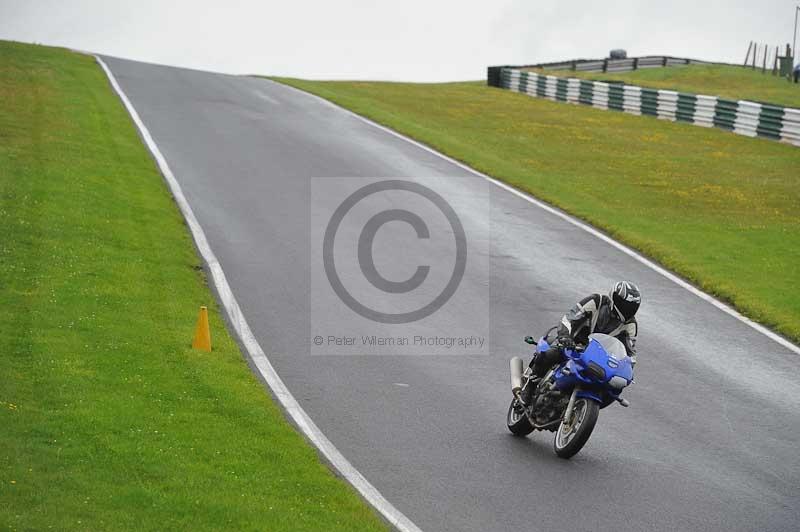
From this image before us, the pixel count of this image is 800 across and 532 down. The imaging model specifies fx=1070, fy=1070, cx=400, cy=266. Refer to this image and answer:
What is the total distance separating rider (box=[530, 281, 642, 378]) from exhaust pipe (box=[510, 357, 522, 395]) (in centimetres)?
47

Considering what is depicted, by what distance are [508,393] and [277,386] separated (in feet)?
9.07

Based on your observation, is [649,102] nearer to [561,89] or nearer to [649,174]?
[561,89]

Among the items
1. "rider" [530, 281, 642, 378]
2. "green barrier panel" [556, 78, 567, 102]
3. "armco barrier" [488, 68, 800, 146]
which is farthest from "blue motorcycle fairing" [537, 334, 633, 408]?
"green barrier panel" [556, 78, 567, 102]

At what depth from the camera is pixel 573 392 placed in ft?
35.3

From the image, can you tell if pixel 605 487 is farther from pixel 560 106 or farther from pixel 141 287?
pixel 560 106

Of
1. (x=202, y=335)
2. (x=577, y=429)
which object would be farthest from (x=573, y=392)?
(x=202, y=335)

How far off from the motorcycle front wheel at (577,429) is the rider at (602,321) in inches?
26.6

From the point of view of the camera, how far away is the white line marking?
9.16 m

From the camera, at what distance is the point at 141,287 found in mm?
14992

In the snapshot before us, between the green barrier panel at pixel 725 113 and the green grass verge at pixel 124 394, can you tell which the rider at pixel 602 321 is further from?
the green barrier panel at pixel 725 113

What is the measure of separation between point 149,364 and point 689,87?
50.3 metres

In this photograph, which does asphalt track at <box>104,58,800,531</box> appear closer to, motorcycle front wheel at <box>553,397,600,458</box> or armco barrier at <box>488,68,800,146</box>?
motorcycle front wheel at <box>553,397,600,458</box>

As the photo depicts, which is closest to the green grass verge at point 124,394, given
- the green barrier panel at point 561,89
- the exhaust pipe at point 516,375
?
the exhaust pipe at point 516,375

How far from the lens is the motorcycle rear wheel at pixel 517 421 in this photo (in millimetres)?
11258
